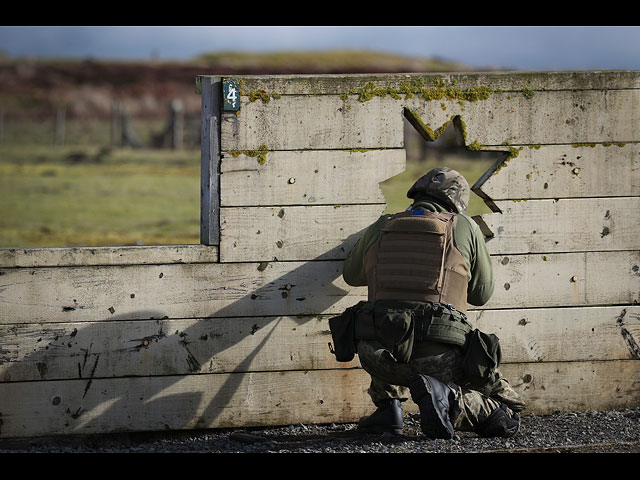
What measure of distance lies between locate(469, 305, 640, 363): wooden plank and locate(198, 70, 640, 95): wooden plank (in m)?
1.34

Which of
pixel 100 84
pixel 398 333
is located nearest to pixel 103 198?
pixel 398 333

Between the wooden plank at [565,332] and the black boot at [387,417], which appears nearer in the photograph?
the black boot at [387,417]

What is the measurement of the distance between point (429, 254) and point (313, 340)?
1.02 meters

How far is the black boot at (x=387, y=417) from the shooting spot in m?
4.76

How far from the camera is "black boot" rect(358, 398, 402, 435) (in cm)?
476

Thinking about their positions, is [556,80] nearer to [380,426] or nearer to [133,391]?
[380,426]

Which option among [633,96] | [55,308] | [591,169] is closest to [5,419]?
[55,308]

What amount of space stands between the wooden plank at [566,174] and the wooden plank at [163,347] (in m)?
1.34

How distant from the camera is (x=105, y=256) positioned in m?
4.91

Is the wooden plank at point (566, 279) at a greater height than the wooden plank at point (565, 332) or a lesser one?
greater

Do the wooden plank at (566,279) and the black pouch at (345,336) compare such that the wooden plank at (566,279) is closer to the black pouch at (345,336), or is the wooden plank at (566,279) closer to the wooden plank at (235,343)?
the wooden plank at (235,343)

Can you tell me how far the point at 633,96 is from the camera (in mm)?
5293

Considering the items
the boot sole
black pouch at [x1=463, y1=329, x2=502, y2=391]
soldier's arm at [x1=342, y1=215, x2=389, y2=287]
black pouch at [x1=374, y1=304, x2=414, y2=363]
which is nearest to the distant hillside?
soldier's arm at [x1=342, y1=215, x2=389, y2=287]

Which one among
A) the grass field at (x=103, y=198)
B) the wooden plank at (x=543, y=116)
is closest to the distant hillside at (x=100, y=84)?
the grass field at (x=103, y=198)
